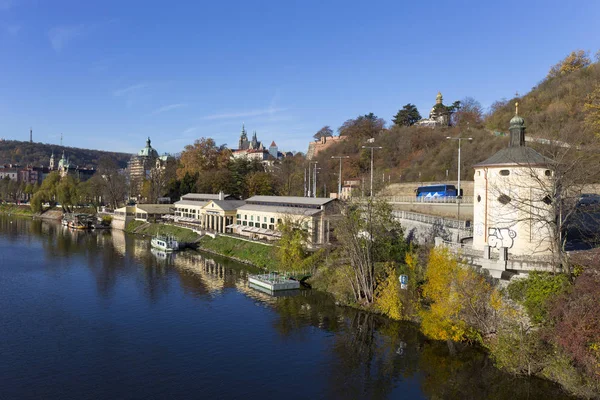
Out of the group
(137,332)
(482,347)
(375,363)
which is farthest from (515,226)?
(137,332)

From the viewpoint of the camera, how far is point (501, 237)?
1273 inches

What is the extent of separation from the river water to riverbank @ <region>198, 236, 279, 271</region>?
29.4ft

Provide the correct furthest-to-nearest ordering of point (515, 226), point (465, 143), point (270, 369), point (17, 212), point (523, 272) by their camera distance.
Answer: point (17, 212), point (465, 143), point (515, 226), point (523, 272), point (270, 369)

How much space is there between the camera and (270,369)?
1077 inches

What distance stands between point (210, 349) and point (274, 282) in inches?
627

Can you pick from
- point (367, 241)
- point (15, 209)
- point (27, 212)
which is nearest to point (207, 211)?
point (367, 241)

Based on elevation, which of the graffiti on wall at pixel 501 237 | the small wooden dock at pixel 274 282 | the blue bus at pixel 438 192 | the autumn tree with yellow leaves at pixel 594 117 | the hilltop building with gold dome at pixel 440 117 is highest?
the hilltop building with gold dome at pixel 440 117

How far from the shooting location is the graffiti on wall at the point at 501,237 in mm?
31922

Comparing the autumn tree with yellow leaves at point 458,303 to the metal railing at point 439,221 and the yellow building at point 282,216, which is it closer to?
the metal railing at point 439,221

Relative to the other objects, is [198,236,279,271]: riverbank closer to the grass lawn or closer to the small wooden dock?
the small wooden dock

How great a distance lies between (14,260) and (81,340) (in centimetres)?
3618

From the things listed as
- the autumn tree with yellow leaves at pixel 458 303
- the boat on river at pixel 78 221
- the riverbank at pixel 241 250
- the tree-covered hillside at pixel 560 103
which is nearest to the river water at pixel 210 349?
the autumn tree with yellow leaves at pixel 458 303

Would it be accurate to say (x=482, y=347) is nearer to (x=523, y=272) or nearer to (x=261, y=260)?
(x=523, y=272)

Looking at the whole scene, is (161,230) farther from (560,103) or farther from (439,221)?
(560,103)
